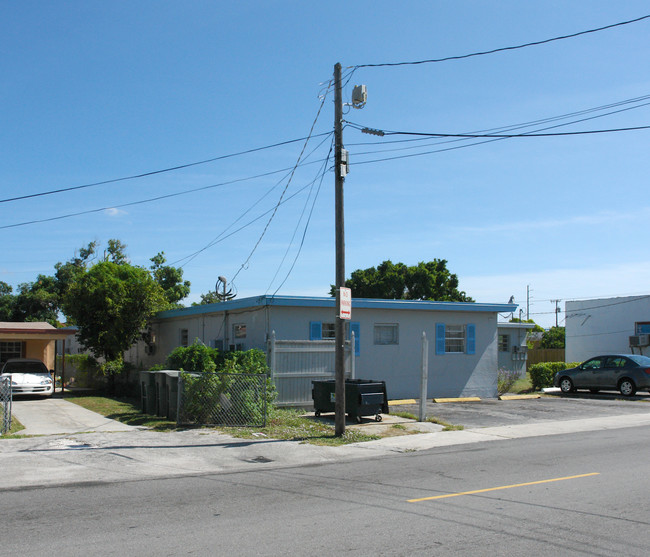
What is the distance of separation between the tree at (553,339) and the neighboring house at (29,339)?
41642 millimetres

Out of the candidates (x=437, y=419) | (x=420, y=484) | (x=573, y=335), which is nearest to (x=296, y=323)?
(x=437, y=419)

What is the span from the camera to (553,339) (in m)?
58.1

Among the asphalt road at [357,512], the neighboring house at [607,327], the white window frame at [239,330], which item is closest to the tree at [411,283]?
the neighboring house at [607,327]

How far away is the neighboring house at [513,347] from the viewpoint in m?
33.0

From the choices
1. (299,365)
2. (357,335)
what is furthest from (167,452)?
(357,335)

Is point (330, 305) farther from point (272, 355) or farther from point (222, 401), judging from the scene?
point (222, 401)

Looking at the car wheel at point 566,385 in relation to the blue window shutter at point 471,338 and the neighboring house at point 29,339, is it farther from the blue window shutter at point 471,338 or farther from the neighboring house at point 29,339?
the neighboring house at point 29,339

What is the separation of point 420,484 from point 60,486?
190 inches

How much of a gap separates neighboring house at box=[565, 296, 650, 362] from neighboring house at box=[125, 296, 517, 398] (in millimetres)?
16694

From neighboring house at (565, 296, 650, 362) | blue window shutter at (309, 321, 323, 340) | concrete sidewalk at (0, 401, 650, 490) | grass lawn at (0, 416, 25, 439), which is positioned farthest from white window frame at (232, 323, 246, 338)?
neighboring house at (565, 296, 650, 362)

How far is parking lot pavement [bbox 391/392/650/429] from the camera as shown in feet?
53.6

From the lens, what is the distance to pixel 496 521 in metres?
6.54

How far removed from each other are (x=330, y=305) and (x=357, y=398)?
4144mm

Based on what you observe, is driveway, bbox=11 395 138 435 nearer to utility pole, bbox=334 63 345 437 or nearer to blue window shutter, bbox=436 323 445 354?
utility pole, bbox=334 63 345 437
